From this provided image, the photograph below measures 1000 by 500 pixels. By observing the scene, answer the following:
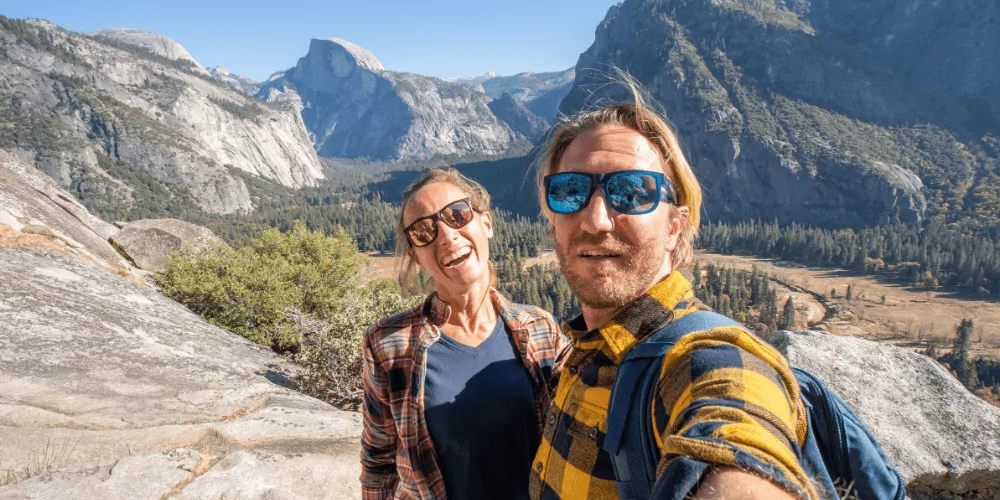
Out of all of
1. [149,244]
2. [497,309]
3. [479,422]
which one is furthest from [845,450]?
[149,244]

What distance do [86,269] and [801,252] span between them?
144611 mm

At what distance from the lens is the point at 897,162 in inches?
6550

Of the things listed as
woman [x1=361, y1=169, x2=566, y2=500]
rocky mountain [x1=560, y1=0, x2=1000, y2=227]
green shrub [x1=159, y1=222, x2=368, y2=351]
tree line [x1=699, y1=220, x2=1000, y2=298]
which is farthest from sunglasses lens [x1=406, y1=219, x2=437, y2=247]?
rocky mountain [x1=560, y1=0, x2=1000, y2=227]

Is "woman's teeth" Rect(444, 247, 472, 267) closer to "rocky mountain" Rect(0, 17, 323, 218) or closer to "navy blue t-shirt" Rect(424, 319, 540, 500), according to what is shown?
"navy blue t-shirt" Rect(424, 319, 540, 500)

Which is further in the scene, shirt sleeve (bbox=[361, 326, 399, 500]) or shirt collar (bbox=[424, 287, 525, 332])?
shirt collar (bbox=[424, 287, 525, 332])

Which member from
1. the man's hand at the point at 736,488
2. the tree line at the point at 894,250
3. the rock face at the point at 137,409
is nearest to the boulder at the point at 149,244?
the rock face at the point at 137,409

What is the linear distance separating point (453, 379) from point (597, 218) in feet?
5.74

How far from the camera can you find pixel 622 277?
7.10 feet

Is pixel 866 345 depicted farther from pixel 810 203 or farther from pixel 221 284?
pixel 810 203

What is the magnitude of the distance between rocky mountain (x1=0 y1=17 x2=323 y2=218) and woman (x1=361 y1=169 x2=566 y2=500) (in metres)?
155

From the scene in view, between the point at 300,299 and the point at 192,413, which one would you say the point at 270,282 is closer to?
the point at 300,299

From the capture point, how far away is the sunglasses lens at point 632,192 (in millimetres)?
2301

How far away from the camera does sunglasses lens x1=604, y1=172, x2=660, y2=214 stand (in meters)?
2.30

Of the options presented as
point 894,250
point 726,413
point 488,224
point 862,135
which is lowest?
point 894,250
